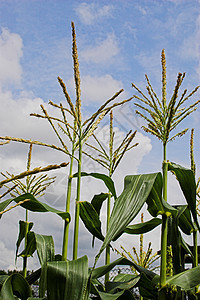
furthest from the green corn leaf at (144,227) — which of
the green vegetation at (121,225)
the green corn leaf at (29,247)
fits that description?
the green corn leaf at (29,247)

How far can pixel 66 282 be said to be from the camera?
1.15 m

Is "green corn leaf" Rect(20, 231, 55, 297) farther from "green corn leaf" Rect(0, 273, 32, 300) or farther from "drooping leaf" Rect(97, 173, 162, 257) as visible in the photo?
"drooping leaf" Rect(97, 173, 162, 257)

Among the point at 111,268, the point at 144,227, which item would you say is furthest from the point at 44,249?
the point at 144,227

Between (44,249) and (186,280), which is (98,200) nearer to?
(44,249)

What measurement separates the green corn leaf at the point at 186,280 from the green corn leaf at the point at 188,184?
9.1 inches

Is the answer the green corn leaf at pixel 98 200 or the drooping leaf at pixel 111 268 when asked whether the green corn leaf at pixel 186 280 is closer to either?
the drooping leaf at pixel 111 268

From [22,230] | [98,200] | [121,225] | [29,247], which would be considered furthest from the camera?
[22,230]

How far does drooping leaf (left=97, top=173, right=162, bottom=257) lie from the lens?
113 cm

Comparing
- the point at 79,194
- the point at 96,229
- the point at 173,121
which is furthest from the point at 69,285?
the point at 173,121

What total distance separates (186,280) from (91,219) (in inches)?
20.1

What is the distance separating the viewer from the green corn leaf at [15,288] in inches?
51.2

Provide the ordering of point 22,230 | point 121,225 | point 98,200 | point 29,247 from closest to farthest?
point 121,225 → point 98,200 → point 29,247 → point 22,230

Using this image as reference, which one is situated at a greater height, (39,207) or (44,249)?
(39,207)

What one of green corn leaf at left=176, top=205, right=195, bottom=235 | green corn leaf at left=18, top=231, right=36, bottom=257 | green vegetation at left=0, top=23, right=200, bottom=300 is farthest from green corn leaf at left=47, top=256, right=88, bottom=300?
green corn leaf at left=18, top=231, right=36, bottom=257
